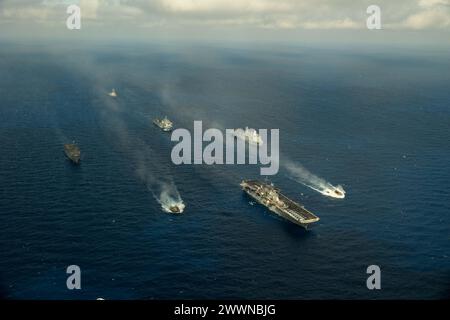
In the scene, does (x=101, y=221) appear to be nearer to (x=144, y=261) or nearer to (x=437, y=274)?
(x=144, y=261)

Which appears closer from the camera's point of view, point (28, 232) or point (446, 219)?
point (28, 232)

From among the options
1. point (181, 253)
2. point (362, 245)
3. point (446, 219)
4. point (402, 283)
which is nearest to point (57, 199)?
point (181, 253)
